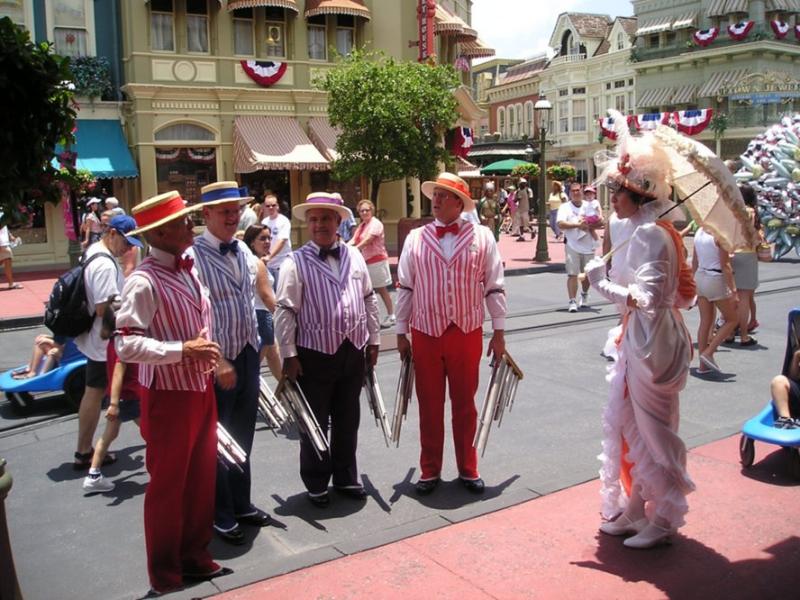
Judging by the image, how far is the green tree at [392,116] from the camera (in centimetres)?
1750

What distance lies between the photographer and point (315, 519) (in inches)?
190

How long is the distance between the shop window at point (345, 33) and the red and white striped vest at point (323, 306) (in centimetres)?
1983

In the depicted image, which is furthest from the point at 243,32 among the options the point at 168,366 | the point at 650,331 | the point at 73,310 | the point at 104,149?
the point at 650,331

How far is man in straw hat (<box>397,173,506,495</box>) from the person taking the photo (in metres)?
4.98

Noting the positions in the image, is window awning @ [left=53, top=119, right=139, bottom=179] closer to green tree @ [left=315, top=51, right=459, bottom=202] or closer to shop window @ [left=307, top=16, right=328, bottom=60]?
shop window @ [left=307, top=16, right=328, bottom=60]

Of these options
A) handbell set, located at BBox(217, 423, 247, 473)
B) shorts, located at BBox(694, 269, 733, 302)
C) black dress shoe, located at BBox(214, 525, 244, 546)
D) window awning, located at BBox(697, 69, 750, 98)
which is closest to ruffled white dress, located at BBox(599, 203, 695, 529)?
handbell set, located at BBox(217, 423, 247, 473)

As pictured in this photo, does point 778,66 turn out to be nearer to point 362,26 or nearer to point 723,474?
point 362,26

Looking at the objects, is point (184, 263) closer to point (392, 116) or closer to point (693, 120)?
point (392, 116)

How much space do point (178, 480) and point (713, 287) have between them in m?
6.26

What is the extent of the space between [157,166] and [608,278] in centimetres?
1895

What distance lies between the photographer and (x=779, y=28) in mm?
40406

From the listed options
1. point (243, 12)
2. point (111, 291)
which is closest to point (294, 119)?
point (243, 12)

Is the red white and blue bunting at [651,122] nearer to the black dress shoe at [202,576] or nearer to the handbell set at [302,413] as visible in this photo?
the handbell set at [302,413]

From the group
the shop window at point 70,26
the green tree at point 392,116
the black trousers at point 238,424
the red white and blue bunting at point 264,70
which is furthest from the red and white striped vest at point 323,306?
the shop window at point 70,26
